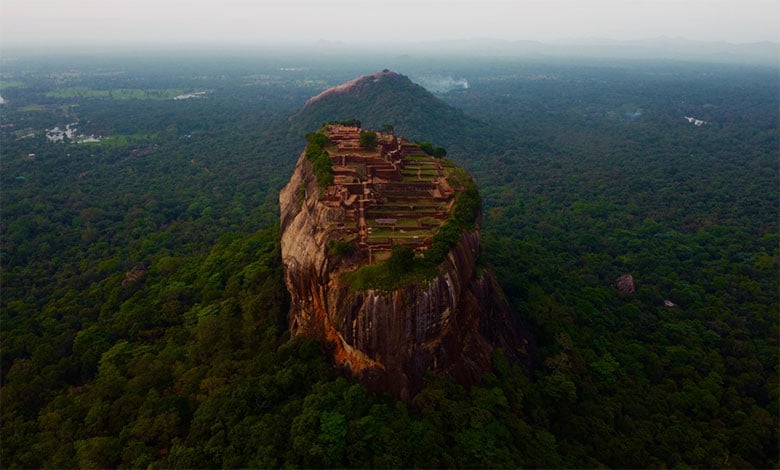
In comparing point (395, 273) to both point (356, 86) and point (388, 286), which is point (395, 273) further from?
point (356, 86)

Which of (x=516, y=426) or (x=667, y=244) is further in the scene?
(x=667, y=244)

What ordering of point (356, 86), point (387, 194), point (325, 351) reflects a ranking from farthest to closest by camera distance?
point (356, 86) → point (387, 194) → point (325, 351)

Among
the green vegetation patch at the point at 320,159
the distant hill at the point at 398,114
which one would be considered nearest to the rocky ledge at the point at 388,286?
the green vegetation patch at the point at 320,159

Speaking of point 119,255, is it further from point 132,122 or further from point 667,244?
point 132,122

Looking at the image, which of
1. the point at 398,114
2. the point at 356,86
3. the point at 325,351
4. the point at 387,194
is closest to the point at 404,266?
the point at 325,351

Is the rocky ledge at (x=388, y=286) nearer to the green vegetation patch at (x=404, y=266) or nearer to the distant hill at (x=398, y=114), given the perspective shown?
the green vegetation patch at (x=404, y=266)

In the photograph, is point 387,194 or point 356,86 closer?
point 387,194

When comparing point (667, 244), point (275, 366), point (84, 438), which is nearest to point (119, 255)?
point (84, 438)

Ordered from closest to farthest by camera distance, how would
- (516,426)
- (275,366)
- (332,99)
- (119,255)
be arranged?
(516,426), (275,366), (119,255), (332,99)
